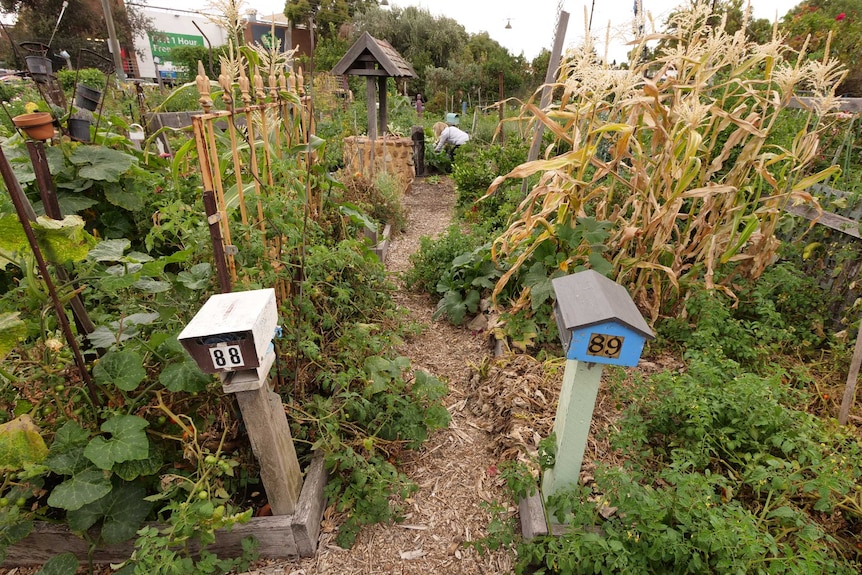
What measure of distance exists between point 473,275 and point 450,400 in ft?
3.81

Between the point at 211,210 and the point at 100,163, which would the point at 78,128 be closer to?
the point at 100,163

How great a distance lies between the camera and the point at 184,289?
1895 millimetres

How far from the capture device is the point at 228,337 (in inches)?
56.1

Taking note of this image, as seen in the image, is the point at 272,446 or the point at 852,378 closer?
the point at 272,446

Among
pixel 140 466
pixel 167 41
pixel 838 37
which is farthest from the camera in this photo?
pixel 167 41

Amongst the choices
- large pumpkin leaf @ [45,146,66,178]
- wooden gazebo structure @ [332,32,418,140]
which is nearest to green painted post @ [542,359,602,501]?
large pumpkin leaf @ [45,146,66,178]

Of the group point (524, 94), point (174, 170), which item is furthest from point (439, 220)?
point (524, 94)

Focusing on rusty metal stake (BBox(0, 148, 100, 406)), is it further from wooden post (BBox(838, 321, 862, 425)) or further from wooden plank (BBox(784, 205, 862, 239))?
wooden plank (BBox(784, 205, 862, 239))

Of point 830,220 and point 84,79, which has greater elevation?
point 84,79

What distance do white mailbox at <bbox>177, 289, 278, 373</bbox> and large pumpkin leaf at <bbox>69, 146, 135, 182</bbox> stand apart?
1.16 m

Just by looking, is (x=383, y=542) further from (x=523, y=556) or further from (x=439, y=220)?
(x=439, y=220)

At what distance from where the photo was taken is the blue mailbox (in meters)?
1.42

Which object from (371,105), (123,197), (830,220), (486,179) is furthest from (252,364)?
(371,105)

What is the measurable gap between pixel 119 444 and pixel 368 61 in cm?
595
